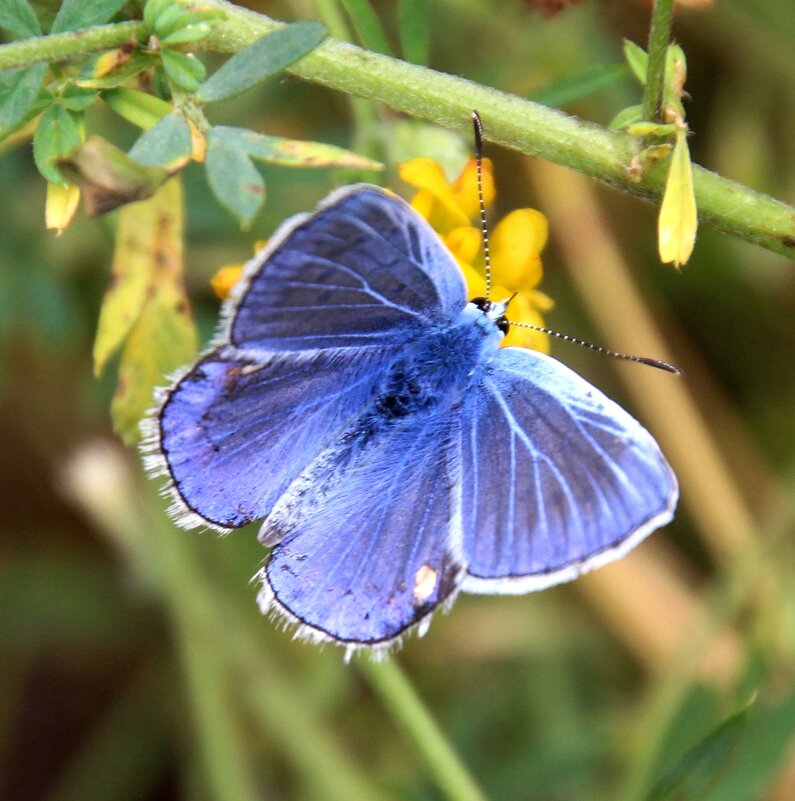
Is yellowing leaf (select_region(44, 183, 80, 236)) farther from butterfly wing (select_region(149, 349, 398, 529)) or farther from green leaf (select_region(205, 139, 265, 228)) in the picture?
butterfly wing (select_region(149, 349, 398, 529))

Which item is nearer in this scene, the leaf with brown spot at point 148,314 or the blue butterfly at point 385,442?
the blue butterfly at point 385,442

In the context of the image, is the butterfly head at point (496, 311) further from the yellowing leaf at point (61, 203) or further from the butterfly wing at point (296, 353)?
the yellowing leaf at point (61, 203)

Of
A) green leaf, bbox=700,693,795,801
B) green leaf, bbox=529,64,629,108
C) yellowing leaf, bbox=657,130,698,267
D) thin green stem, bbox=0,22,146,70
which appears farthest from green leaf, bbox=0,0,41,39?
green leaf, bbox=700,693,795,801

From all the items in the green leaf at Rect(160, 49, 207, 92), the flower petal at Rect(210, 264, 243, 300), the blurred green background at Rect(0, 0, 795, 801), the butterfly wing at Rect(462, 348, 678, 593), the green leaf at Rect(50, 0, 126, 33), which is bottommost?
the blurred green background at Rect(0, 0, 795, 801)

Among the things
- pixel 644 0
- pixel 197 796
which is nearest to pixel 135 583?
pixel 197 796

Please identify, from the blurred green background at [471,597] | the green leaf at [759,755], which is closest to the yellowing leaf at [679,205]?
the green leaf at [759,755]

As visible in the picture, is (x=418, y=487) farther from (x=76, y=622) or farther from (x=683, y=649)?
(x=76, y=622)

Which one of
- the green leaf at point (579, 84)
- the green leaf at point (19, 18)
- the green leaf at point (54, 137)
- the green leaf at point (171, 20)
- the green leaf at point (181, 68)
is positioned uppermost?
the green leaf at point (19, 18)
